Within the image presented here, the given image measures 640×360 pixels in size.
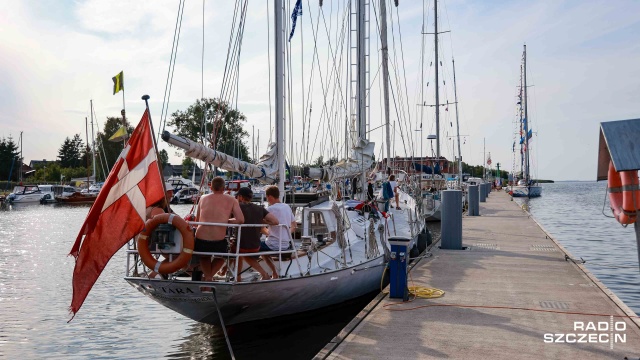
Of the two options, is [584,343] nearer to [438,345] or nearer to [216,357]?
[438,345]

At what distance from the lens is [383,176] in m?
24.6

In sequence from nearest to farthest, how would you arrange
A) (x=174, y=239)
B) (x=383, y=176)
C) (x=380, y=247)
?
1. (x=174, y=239)
2. (x=380, y=247)
3. (x=383, y=176)

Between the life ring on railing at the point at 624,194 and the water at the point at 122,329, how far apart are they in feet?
19.9

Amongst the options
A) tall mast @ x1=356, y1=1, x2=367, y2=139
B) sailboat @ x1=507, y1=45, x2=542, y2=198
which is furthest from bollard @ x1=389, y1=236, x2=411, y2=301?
sailboat @ x1=507, y1=45, x2=542, y2=198

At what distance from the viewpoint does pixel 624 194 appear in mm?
6969

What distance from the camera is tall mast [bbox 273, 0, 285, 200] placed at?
12188mm

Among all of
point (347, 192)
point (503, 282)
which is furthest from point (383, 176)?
point (503, 282)

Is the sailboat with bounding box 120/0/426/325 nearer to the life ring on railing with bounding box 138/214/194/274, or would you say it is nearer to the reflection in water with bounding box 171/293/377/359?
the life ring on railing with bounding box 138/214/194/274

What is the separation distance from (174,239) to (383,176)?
1635cm

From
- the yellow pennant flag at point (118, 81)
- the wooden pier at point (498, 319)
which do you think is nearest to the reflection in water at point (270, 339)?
the wooden pier at point (498, 319)

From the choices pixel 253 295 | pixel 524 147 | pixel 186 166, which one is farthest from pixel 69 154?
pixel 253 295

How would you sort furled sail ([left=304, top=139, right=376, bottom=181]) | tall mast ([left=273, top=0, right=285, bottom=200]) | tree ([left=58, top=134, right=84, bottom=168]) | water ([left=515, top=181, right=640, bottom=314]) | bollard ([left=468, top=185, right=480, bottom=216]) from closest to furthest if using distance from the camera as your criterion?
tall mast ([left=273, top=0, right=285, bottom=200]) → furled sail ([left=304, top=139, right=376, bottom=181]) → water ([left=515, top=181, right=640, bottom=314]) → bollard ([left=468, top=185, right=480, bottom=216]) → tree ([left=58, top=134, right=84, bottom=168])

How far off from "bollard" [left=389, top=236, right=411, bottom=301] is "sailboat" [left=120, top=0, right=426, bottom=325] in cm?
21

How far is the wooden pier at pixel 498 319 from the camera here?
320 inches
